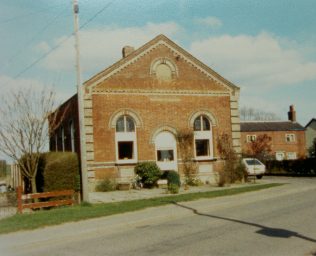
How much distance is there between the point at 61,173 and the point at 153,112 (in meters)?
8.85

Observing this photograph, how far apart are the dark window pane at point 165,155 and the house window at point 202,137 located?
1.72 meters

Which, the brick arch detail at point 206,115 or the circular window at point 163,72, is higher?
the circular window at point 163,72

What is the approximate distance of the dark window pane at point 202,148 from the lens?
87.4 feet

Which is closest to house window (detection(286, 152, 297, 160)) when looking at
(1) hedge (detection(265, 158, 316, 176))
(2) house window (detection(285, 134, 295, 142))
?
(2) house window (detection(285, 134, 295, 142))

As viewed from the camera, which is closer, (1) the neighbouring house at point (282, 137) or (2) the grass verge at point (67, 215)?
(2) the grass verge at point (67, 215)

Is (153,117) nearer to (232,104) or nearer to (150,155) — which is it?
(150,155)

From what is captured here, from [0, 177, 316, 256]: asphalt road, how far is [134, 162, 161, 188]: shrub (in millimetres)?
8635

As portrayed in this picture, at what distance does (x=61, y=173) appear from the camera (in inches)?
715

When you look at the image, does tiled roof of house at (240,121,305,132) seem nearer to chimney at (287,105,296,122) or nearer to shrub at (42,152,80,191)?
chimney at (287,105,296,122)

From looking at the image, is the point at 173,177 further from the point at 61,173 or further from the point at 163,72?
the point at 61,173

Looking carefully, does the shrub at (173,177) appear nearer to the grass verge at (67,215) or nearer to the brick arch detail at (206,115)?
the brick arch detail at (206,115)

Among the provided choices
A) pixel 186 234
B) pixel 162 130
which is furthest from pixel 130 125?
pixel 186 234

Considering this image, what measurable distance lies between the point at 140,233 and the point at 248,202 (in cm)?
711

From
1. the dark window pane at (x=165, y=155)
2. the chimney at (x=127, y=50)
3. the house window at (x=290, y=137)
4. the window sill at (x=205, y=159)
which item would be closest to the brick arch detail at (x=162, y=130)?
the dark window pane at (x=165, y=155)
